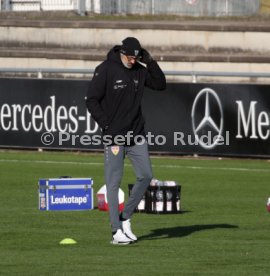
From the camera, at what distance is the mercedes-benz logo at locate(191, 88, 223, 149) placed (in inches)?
1000

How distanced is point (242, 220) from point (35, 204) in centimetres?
337

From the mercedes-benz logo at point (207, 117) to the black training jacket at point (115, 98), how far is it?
12.0 m

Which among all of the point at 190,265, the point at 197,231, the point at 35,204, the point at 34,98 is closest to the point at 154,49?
the point at 34,98

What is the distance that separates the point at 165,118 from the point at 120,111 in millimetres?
12760

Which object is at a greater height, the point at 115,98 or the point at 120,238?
the point at 115,98

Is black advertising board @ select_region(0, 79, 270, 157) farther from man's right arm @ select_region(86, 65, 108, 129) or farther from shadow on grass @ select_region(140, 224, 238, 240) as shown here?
man's right arm @ select_region(86, 65, 108, 129)

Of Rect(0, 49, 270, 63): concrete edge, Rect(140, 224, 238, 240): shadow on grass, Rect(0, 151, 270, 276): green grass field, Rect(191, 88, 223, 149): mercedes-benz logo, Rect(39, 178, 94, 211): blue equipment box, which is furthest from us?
Rect(0, 49, 270, 63): concrete edge

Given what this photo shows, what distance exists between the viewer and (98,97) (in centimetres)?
1337

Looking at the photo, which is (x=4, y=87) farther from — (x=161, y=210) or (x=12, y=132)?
(x=161, y=210)

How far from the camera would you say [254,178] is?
22.1 m

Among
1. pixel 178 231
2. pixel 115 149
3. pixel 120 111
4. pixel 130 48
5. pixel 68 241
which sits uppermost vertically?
pixel 130 48

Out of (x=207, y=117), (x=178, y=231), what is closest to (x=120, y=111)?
(x=178, y=231)

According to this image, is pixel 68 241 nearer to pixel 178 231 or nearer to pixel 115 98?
pixel 115 98

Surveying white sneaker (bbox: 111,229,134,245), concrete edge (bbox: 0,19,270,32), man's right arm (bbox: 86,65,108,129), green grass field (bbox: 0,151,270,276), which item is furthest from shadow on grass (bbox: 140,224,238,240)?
concrete edge (bbox: 0,19,270,32)
